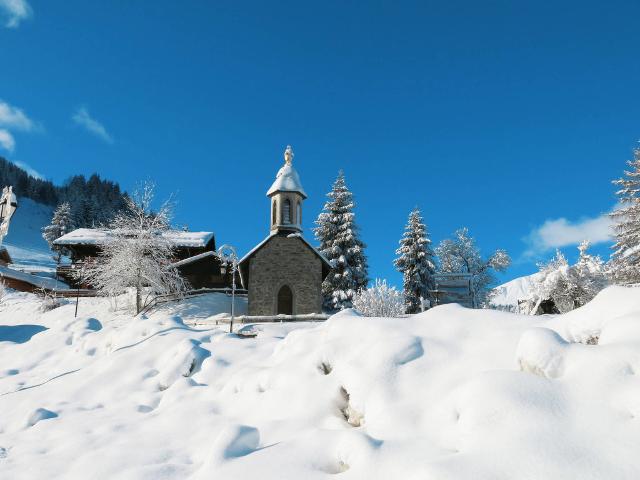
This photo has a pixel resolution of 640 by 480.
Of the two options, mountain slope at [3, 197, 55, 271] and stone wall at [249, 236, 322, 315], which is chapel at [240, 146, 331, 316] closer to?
stone wall at [249, 236, 322, 315]

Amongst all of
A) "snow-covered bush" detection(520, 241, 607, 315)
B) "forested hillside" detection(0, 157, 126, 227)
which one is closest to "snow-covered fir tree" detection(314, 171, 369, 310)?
"snow-covered bush" detection(520, 241, 607, 315)

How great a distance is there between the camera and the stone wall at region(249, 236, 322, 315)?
100ft

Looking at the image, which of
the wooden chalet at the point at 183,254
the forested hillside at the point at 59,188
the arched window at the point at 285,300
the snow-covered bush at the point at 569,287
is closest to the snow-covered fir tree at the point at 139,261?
the wooden chalet at the point at 183,254

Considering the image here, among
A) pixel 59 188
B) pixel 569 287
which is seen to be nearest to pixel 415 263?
pixel 569 287

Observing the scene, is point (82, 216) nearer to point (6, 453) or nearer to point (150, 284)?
point (150, 284)

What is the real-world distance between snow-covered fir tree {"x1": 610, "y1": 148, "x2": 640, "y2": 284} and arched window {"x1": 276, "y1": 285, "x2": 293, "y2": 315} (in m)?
19.7

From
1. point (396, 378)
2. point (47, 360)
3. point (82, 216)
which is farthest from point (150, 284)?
point (82, 216)

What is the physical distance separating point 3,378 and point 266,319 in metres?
14.0

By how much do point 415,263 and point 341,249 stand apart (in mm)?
6498

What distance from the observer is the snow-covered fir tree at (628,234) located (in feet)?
84.4

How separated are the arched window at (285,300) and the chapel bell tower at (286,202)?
4.15 metres

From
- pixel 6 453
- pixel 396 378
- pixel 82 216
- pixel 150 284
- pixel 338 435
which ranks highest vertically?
pixel 82 216

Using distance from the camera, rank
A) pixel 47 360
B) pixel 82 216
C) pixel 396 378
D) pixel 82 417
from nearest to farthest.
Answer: pixel 396 378 → pixel 82 417 → pixel 47 360 → pixel 82 216

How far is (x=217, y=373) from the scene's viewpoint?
807 centimetres
